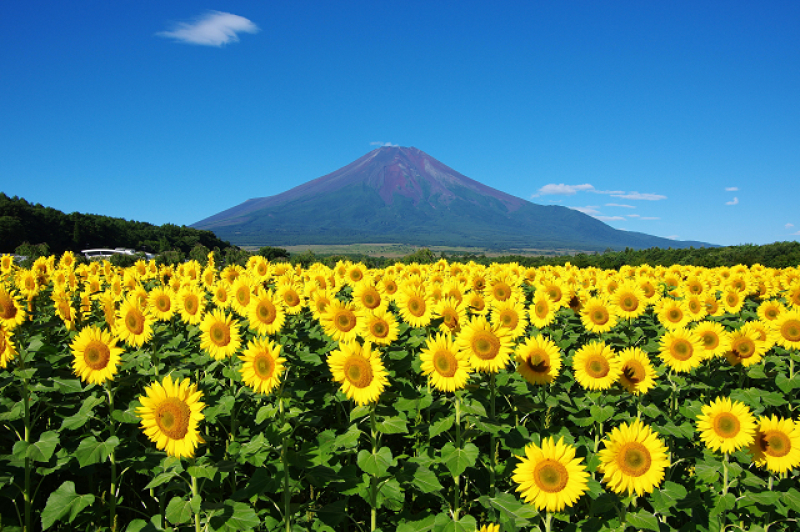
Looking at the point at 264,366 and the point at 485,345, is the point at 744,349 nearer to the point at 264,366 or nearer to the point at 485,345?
the point at 485,345

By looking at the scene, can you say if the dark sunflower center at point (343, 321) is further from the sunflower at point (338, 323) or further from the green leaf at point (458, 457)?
the green leaf at point (458, 457)

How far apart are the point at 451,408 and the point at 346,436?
137cm

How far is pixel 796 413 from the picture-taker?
7.09 metres

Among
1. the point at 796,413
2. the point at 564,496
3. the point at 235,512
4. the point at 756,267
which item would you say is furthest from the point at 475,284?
the point at 756,267

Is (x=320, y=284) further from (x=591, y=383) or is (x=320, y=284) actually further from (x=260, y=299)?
(x=591, y=383)

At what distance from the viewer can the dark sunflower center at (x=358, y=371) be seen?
4219 millimetres

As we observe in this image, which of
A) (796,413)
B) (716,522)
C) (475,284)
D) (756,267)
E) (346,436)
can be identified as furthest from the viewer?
(756,267)

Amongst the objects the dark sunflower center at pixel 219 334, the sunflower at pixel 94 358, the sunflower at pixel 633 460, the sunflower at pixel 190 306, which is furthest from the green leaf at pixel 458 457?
the sunflower at pixel 190 306

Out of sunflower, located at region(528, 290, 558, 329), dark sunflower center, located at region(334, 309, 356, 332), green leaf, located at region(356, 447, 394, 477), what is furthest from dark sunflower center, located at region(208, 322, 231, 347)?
sunflower, located at region(528, 290, 558, 329)

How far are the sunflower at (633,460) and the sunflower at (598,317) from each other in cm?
368

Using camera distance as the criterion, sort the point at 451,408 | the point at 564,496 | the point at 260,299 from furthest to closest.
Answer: the point at 260,299 < the point at 451,408 < the point at 564,496

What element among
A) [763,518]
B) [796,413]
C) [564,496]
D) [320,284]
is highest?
[320,284]

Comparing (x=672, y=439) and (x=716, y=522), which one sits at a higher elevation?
(x=672, y=439)

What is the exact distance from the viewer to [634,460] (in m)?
3.86
